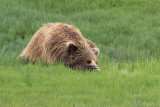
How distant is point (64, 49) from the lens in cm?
803

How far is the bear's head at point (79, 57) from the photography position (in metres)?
7.89

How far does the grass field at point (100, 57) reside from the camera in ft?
19.4

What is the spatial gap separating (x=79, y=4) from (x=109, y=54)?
19.9 ft

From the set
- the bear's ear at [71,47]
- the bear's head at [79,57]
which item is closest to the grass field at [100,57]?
the bear's head at [79,57]

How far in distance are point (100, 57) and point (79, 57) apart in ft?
5.64

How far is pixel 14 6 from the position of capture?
15.8 metres

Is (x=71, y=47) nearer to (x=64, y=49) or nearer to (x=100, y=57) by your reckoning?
(x=64, y=49)

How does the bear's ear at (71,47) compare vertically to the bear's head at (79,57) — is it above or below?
above

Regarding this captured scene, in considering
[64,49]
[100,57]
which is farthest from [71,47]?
[100,57]

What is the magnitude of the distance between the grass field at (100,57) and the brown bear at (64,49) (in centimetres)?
31

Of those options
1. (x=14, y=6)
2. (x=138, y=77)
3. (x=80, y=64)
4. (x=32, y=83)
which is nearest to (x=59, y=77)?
(x=32, y=83)

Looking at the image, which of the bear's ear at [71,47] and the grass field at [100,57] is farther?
the bear's ear at [71,47]

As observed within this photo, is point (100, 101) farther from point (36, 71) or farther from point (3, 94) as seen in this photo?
point (36, 71)

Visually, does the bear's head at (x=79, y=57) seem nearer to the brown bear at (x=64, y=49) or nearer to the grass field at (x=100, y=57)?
the brown bear at (x=64, y=49)
